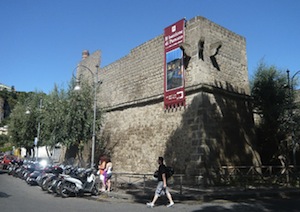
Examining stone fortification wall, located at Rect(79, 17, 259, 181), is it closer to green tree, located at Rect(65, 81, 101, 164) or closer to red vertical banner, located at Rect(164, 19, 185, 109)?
red vertical banner, located at Rect(164, 19, 185, 109)

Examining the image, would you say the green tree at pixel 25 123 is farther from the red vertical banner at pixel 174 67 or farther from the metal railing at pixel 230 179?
the metal railing at pixel 230 179

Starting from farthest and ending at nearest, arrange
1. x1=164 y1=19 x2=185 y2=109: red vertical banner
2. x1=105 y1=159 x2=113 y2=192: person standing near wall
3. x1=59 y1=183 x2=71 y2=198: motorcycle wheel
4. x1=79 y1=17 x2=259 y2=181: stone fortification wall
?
x1=164 y1=19 x2=185 y2=109: red vertical banner → x1=79 y1=17 x2=259 y2=181: stone fortification wall → x1=105 y1=159 x2=113 y2=192: person standing near wall → x1=59 y1=183 x2=71 y2=198: motorcycle wheel

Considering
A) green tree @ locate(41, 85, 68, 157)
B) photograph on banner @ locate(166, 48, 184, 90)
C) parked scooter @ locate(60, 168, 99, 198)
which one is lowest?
parked scooter @ locate(60, 168, 99, 198)

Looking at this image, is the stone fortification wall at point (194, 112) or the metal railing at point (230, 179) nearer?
the metal railing at point (230, 179)

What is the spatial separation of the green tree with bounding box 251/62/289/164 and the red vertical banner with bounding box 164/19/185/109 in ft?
20.0

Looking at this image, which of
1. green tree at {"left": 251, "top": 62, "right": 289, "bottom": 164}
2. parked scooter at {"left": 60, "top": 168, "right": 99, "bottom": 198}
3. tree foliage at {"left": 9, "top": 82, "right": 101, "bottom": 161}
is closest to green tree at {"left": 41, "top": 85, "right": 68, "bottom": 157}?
tree foliage at {"left": 9, "top": 82, "right": 101, "bottom": 161}

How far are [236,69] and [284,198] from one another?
7768mm

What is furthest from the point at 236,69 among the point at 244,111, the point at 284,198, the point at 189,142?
the point at 284,198

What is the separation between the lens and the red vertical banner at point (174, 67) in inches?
543

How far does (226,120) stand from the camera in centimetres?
1378

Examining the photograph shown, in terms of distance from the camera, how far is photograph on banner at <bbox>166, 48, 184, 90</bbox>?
13898 millimetres

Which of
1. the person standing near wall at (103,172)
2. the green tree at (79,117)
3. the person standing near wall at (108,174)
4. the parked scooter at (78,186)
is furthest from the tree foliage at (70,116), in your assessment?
the parked scooter at (78,186)

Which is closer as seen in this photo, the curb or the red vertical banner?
the curb

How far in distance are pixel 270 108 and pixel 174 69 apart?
21.8 feet
